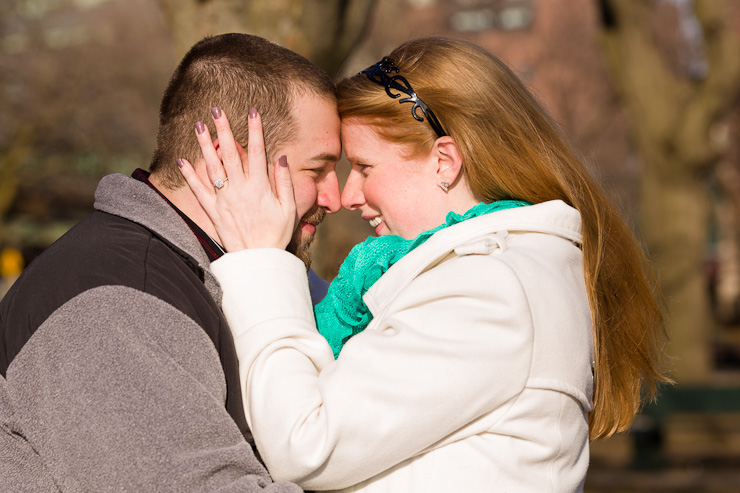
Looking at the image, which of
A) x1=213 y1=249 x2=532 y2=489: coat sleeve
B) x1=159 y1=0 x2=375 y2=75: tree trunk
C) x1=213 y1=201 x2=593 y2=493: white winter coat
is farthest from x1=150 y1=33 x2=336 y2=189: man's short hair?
x1=159 y1=0 x2=375 y2=75: tree trunk

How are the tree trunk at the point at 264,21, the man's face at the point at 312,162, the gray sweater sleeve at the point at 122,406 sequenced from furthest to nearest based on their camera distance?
the tree trunk at the point at 264,21
the man's face at the point at 312,162
the gray sweater sleeve at the point at 122,406

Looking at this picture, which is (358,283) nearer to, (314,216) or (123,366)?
(314,216)

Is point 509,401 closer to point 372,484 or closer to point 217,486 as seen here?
point 372,484

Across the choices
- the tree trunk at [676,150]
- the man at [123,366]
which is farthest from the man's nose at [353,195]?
the tree trunk at [676,150]

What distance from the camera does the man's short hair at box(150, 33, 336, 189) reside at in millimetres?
2410

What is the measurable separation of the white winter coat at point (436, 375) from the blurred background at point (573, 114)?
749 millimetres

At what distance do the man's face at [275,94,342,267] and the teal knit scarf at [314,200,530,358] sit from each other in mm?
166

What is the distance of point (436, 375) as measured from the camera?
201 centimetres

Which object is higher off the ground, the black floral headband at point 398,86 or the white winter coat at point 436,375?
the black floral headband at point 398,86

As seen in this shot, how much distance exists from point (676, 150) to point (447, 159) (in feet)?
26.4

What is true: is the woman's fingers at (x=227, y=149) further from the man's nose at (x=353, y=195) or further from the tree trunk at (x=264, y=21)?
the tree trunk at (x=264, y=21)

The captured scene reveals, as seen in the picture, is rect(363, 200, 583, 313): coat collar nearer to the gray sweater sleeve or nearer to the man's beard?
the man's beard

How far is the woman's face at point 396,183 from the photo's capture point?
8.27ft

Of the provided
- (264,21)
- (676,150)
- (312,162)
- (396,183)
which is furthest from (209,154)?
(676,150)
